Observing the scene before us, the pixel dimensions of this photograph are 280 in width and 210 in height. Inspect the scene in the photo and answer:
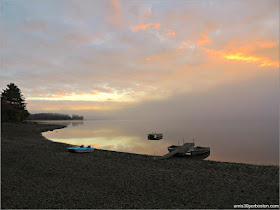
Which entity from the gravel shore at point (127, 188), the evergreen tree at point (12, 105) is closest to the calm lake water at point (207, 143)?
the evergreen tree at point (12, 105)

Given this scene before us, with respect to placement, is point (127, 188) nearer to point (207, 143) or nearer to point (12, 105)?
point (207, 143)

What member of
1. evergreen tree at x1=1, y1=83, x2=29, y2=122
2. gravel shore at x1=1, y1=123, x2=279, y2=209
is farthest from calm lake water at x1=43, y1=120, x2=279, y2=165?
gravel shore at x1=1, y1=123, x2=279, y2=209

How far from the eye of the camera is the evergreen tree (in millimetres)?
69344

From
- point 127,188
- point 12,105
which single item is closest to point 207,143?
point 127,188

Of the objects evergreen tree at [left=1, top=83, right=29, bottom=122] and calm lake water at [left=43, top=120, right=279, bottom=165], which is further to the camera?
evergreen tree at [left=1, top=83, right=29, bottom=122]

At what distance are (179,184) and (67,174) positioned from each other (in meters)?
8.23

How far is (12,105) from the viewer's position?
71625 mm

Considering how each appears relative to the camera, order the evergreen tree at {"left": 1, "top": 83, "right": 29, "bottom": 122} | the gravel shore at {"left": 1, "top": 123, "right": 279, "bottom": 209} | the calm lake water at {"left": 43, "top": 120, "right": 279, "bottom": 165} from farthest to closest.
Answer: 1. the evergreen tree at {"left": 1, "top": 83, "right": 29, "bottom": 122}
2. the calm lake water at {"left": 43, "top": 120, "right": 279, "bottom": 165}
3. the gravel shore at {"left": 1, "top": 123, "right": 279, "bottom": 209}

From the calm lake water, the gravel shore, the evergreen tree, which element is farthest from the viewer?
the evergreen tree

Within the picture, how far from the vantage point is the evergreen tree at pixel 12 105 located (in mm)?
69344

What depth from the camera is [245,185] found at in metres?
11.3

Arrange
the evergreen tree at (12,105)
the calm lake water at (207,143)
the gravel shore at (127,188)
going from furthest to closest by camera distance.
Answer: the evergreen tree at (12,105), the calm lake water at (207,143), the gravel shore at (127,188)

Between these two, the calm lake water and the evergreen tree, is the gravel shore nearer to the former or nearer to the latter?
the calm lake water

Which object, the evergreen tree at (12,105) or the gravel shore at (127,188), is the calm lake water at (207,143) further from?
the gravel shore at (127,188)
